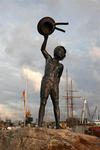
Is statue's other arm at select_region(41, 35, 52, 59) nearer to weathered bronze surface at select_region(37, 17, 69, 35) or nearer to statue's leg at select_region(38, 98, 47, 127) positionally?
weathered bronze surface at select_region(37, 17, 69, 35)

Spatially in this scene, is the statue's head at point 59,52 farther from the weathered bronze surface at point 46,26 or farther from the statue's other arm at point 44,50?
the weathered bronze surface at point 46,26

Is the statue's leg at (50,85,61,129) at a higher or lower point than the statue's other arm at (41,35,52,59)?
lower

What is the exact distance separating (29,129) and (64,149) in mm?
1104

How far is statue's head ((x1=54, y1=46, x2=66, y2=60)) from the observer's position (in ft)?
25.2

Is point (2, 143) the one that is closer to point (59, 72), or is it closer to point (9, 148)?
point (9, 148)

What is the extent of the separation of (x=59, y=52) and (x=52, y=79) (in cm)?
100

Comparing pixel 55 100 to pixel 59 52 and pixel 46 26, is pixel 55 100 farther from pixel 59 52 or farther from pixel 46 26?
pixel 46 26

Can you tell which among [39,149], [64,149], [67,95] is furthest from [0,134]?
[67,95]

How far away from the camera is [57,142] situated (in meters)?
5.89

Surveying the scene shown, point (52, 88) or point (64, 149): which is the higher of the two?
point (52, 88)

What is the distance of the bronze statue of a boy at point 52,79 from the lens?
23.6 feet

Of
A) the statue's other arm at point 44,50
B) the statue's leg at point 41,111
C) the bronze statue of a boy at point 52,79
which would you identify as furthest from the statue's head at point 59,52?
the statue's leg at point 41,111

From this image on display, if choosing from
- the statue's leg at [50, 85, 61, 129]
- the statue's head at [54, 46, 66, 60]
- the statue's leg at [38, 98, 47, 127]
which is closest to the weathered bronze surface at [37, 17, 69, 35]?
the statue's head at [54, 46, 66, 60]

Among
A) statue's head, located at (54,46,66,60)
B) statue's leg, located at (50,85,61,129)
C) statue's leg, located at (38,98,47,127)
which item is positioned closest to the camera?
statue's leg, located at (38,98,47,127)
